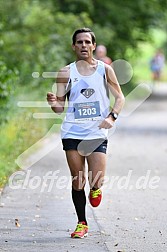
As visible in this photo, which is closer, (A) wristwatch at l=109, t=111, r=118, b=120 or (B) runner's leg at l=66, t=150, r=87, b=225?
(A) wristwatch at l=109, t=111, r=118, b=120

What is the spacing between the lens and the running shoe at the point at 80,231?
362 inches

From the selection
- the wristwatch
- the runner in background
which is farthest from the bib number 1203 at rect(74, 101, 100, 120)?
the runner in background

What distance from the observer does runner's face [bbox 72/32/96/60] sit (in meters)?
9.18

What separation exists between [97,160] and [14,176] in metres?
4.43

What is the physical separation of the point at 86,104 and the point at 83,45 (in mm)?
574

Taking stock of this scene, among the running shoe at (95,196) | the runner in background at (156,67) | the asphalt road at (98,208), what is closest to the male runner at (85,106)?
the running shoe at (95,196)

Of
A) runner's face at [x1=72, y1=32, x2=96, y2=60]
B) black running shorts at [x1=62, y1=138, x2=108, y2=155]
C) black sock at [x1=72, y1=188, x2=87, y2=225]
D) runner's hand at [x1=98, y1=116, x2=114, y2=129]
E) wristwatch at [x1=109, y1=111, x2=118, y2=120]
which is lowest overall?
black sock at [x1=72, y1=188, x2=87, y2=225]

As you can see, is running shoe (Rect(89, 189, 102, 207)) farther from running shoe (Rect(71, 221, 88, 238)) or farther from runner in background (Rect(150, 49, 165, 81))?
runner in background (Rect(150, 49, 165, 81))

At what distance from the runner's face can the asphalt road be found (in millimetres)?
1788

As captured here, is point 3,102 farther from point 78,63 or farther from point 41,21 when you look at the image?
point 41,21

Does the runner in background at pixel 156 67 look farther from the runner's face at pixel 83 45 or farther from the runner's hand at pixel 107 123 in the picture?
the runner's hand at pixel 107 123

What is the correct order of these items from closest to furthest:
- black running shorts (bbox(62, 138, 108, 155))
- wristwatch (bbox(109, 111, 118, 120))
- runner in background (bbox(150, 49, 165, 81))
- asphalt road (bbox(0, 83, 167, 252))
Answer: asphalt road (bbox(0, 83, 167, 252))
wristwatch (bbox(109, 111, 118, 120))
black running shorts (bbox(62, 138, 108, 155))
runner in background (bbox(150, 49, 165, 81))

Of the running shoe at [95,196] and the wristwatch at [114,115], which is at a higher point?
the wristwatch at [114,115]

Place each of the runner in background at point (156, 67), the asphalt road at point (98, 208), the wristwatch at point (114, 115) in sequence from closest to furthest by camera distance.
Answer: the asphalt road at point (98, 208) → the wristwatch at point (114, 115) → the runner in background at point (156, 67)
